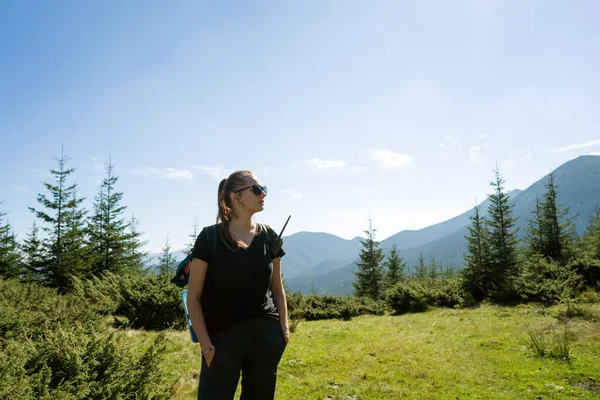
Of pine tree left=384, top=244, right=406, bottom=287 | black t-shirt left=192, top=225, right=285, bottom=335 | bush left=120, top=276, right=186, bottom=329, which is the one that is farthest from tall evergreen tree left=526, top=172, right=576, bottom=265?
black t-shirt left=192, top=225, right=285, bottom=335

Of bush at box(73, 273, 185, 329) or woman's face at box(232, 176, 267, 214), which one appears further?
bush at box(73, 273, 185, 329)

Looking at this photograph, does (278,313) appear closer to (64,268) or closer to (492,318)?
(492,318)

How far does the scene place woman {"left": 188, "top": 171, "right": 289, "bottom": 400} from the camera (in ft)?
7.47

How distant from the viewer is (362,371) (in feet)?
21.1

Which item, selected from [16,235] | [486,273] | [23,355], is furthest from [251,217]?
[16,235]

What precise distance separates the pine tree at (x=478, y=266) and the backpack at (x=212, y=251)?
850 inches

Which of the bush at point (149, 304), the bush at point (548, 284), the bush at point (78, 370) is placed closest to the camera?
the bush at point (78, 370)

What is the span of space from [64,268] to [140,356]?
24213 mm

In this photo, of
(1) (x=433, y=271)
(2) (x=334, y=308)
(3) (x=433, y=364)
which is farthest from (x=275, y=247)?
(1) (x=433, y=271)

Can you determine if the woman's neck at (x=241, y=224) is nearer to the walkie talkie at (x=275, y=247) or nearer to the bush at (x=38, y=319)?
the walkie talkie at (x=275, y=247)

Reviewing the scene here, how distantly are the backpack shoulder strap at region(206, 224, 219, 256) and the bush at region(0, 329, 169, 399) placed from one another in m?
2.24

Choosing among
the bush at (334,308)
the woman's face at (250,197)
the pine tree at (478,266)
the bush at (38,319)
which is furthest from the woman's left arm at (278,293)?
the pine tree at (478,266)

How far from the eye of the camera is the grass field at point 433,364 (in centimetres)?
551

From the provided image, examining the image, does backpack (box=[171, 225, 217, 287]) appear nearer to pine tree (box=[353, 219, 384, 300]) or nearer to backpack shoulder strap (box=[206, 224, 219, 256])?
backpack shoulder strap (box=[206, 224, 219, 256])
